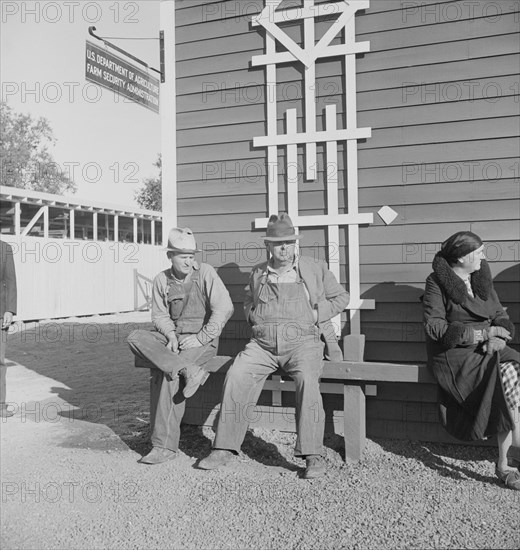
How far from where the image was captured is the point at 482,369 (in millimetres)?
3504

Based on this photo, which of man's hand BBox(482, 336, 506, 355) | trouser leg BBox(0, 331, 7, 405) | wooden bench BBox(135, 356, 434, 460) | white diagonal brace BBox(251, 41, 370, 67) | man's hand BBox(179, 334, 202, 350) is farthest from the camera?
trouser leg BBox(0, 331, 7, 405)

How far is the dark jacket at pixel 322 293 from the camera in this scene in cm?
412

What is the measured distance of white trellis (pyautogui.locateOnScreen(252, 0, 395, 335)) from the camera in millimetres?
4562

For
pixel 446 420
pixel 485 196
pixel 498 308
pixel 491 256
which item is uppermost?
pixel 485 196

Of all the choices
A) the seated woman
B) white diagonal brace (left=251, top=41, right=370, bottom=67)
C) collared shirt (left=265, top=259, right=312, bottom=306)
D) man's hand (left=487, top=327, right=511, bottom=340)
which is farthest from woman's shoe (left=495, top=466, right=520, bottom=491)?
white diagonal brace (left=251, top=41, right=370, bottom=67)

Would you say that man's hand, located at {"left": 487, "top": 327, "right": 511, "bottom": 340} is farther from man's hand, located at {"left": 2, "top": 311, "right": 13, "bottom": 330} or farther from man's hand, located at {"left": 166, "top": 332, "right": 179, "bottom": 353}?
man's hand, located at {"left": 2, "top": 311, "right": 13, "bottom": 330}

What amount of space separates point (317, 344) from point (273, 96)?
6.95ft

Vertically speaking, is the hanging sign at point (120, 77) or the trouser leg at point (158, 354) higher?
the hanging sign at point (120, 77)

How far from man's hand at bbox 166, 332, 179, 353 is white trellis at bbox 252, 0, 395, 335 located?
1.19 metres

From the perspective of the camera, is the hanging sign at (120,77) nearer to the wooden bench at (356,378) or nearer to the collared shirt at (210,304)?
the collared shirt at (210,304)

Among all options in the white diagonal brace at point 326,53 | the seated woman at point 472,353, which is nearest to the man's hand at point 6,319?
the white diagonal brace at point 326,53

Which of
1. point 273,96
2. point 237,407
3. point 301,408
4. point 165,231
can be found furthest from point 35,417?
point 273,96

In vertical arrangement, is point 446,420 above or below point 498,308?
below

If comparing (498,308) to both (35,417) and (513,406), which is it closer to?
(513,406)
